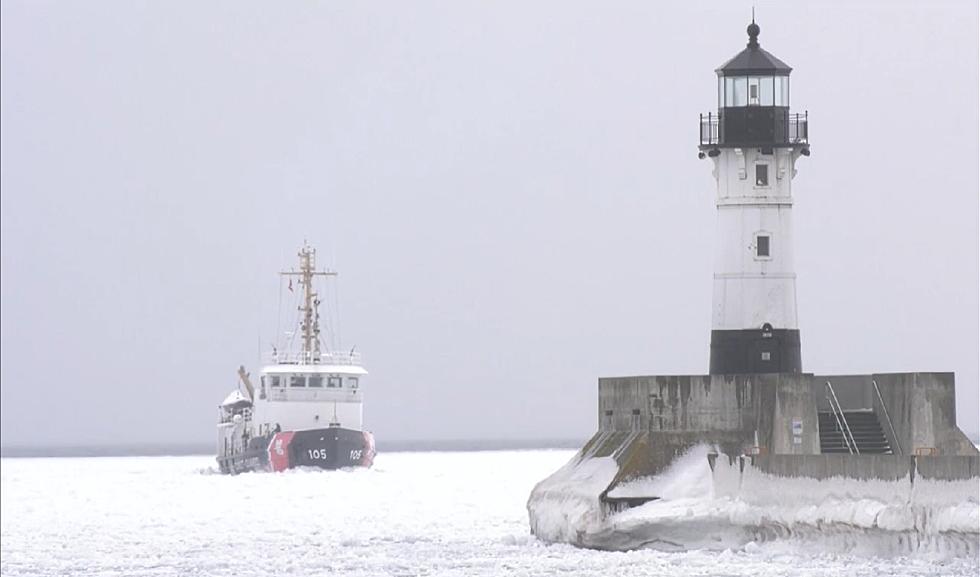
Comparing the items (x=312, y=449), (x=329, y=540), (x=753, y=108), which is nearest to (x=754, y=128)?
(x=753, y=108)

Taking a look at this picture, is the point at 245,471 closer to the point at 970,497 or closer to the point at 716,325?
the point at 716,325

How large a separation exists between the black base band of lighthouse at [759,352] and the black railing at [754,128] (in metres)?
2.90

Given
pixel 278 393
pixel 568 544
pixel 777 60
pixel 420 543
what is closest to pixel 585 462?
pixel 568 544

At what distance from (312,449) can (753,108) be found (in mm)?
43343

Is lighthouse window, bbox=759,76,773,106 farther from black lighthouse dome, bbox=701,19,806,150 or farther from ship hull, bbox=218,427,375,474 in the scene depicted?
ship hull, bbox=218,427,375,474

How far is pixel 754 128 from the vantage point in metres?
34.4

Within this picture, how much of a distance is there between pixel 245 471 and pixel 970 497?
186ft

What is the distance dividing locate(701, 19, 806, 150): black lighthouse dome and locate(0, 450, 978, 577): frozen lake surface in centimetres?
700

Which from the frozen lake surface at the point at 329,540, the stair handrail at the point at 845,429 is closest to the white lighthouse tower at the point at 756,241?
the stair handrail at the point at 845,429

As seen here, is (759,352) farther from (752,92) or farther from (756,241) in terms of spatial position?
(752,92)

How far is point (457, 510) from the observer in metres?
48.2

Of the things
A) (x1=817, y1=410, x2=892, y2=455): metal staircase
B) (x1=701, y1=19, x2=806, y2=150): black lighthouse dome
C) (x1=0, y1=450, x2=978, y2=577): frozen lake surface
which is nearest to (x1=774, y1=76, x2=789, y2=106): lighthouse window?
(x1=701, y1=19, x2=806, y2=150): black lighthouse dome

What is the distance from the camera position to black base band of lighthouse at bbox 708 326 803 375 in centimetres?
3406

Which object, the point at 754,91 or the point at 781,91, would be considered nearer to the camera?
the point at 754,91
